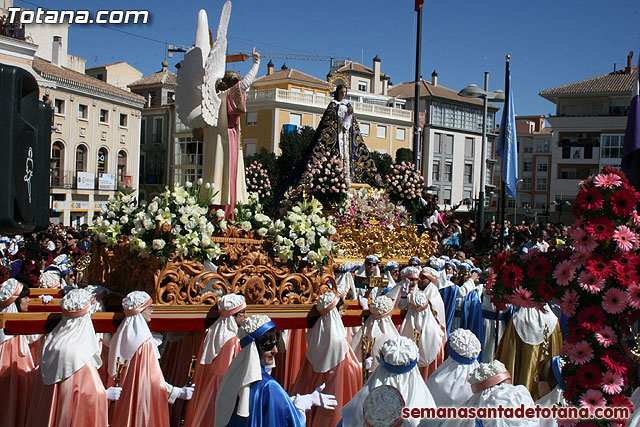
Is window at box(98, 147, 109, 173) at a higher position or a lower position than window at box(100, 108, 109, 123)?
lower

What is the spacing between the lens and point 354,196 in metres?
11.6

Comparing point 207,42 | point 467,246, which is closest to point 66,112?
point 467,246

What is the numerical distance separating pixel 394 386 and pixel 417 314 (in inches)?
105

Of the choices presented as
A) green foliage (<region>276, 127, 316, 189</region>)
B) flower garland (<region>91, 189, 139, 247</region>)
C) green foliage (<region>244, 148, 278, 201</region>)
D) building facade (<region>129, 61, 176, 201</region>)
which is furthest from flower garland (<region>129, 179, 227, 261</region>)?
building facade (<region>129, 61, 176, 201</region>)

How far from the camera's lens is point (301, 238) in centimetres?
675

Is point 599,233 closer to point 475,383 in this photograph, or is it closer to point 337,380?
point 475,383

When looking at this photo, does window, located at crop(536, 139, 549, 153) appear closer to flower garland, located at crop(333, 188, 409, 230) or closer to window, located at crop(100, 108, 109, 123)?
window, located at crop(100, 108, 109, 123)

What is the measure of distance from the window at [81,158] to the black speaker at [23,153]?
125 ft

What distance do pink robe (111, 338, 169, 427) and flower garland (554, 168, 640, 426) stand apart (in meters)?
3.08

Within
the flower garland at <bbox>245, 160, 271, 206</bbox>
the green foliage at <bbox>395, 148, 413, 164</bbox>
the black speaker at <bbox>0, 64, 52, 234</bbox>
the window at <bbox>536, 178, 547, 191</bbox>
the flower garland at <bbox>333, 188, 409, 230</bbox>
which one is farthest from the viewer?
the window at <bbox>536, 178, 547, 191</bbox>

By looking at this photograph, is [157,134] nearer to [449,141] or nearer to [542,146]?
[449,141]

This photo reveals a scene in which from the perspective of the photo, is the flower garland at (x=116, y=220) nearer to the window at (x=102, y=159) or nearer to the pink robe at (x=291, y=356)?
the pink robe at (x=291, y=356)

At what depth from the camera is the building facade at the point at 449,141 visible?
177 ft

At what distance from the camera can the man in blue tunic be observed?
173 inches
